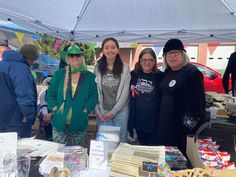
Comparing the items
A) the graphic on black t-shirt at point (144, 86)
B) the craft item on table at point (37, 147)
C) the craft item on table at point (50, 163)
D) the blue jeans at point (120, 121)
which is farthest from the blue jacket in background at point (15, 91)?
the graphic on black t-shirt at point (144, 86)

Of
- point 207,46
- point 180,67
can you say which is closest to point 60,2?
point 180,67

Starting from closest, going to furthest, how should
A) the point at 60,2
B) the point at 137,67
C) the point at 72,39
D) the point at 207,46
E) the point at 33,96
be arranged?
1. the point at 33,96
2. the point at 60,2
3. the point at 137,67
4. the point at 72,39
5. the point at 207,46

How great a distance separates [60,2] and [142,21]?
102cm

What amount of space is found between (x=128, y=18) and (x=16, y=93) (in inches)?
60.4

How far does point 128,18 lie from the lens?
2879 millimetres

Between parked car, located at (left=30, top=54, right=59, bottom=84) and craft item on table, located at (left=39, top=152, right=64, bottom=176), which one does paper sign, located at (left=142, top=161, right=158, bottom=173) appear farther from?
parked car, located at (left=30, top=54, right=59, bottom=84)

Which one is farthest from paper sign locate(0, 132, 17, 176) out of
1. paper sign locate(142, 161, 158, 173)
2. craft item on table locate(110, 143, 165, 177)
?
paper sign locate(142, 161, 158, 173)

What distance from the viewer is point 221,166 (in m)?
1.42

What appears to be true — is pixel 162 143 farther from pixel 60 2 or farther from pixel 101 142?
pixel 60 2

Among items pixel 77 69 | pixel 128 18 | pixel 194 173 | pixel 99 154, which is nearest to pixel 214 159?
pixel 194 173

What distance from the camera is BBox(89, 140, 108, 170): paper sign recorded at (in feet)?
4.43

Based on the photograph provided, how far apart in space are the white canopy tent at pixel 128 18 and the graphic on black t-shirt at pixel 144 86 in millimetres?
796

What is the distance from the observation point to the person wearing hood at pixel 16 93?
2154 mm

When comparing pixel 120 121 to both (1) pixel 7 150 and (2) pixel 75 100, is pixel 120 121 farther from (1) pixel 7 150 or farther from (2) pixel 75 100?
(1) pixel 7 150
